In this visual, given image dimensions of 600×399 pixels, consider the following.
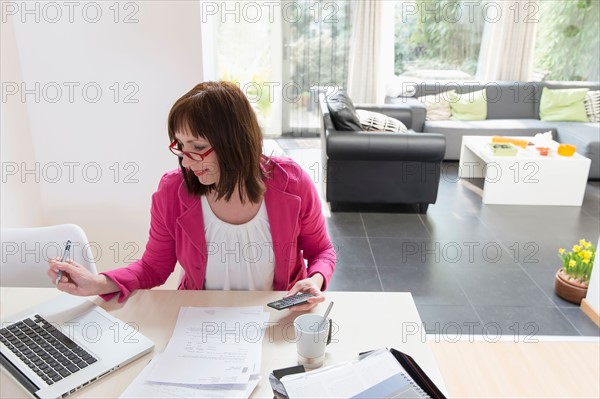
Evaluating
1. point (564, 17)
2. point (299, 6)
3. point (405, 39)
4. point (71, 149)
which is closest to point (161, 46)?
point (71, 149)

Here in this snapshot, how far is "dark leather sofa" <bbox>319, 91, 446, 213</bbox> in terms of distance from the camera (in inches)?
141

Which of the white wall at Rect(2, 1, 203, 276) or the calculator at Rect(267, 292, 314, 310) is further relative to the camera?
the white wall at Rect(2, 1, 203, 276)

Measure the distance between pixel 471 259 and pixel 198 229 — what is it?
225 cm

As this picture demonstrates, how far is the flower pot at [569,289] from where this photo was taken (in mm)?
2598

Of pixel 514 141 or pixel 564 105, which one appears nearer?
pixel 514 141

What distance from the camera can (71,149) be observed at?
205 centimetres

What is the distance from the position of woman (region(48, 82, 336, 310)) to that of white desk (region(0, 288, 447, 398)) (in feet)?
0.25

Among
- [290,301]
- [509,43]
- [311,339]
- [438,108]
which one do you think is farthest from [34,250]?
[509,43]

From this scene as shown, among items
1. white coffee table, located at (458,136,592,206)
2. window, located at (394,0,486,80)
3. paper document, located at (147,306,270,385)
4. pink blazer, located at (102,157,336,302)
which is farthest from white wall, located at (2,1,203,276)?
window, located at (394,0,486,80)

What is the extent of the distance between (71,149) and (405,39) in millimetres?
4757

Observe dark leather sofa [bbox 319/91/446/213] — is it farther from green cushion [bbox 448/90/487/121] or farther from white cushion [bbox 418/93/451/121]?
green cushion [bbox 448/90/487/121]

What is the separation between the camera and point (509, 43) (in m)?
5.71

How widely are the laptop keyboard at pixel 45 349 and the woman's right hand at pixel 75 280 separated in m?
0.10

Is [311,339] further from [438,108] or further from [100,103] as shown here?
[438,108]
